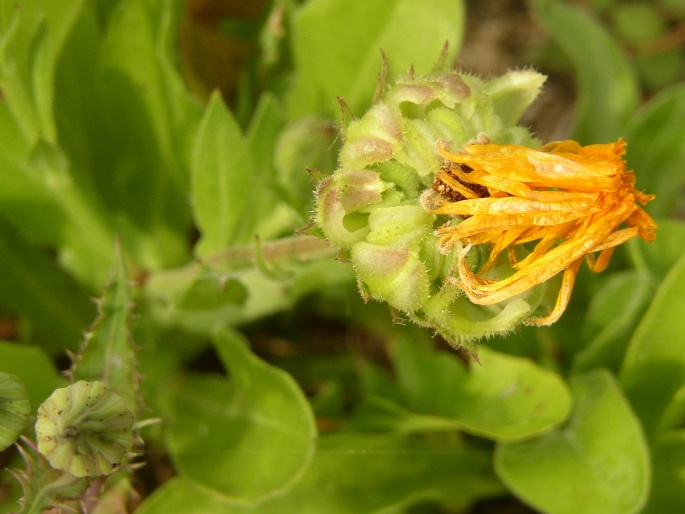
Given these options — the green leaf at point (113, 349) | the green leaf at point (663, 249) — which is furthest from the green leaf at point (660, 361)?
the green leaf at point (113, 349)

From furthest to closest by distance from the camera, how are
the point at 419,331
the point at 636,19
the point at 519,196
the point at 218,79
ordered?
the point at 636,19 → the point at 218,79 → the point at 419,331 → the point at 519,196

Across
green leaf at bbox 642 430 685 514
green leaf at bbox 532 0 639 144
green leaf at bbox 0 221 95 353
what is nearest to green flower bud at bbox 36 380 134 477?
green leaf at bbox 0 221 95 353

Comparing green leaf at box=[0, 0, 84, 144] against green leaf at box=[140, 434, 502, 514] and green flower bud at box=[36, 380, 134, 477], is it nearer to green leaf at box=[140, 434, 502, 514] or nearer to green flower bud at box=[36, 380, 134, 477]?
green flower bud at box=[36, 380, 134, 477]

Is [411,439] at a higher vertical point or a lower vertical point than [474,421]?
lower

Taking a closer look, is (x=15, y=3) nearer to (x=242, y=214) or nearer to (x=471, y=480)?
(x=242, y=214)

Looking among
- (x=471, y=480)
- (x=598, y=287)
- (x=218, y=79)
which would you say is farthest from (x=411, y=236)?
(x=218, y=79)

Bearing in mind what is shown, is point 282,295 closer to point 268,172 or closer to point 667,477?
point 268,172

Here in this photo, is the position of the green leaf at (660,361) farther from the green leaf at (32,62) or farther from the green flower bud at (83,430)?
the green leaf at (32,62)
